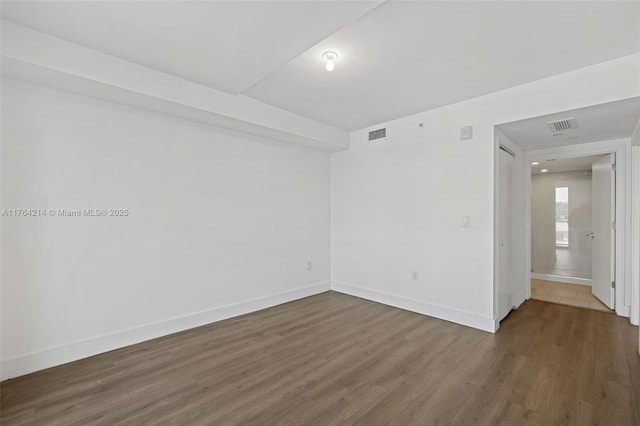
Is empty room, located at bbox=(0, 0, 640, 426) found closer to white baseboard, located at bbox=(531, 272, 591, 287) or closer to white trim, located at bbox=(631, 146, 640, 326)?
white trim, located at bbox=(631, 146, 640, 326)

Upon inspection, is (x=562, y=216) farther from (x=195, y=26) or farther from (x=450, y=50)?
(x=195, y=26)

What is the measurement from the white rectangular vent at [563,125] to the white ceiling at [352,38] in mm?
596

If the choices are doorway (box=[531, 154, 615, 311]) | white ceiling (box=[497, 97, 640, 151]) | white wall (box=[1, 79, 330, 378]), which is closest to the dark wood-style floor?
white wall (box=[1, 79, 330, 378])

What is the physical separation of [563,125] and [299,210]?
3.49m

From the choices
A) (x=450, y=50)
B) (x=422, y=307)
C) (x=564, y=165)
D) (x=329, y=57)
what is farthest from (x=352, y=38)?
(x=564, y=165)

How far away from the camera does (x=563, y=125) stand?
321 cm

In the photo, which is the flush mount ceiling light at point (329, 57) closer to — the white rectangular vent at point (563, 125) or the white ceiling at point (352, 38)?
the white ceiling at point (352, 38)

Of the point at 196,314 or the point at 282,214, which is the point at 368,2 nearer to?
the point at 282,214

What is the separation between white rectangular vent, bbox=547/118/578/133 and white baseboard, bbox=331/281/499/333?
2.28m

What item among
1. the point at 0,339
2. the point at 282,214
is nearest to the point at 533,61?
the point at 282,214

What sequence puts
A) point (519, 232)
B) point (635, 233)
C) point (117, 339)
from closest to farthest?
point (117, 339) → point (635, 233) → point (519, 232)

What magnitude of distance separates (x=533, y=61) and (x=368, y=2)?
1.78m

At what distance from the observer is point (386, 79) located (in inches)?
116

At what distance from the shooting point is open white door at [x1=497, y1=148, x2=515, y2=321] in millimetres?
Result: 3537
